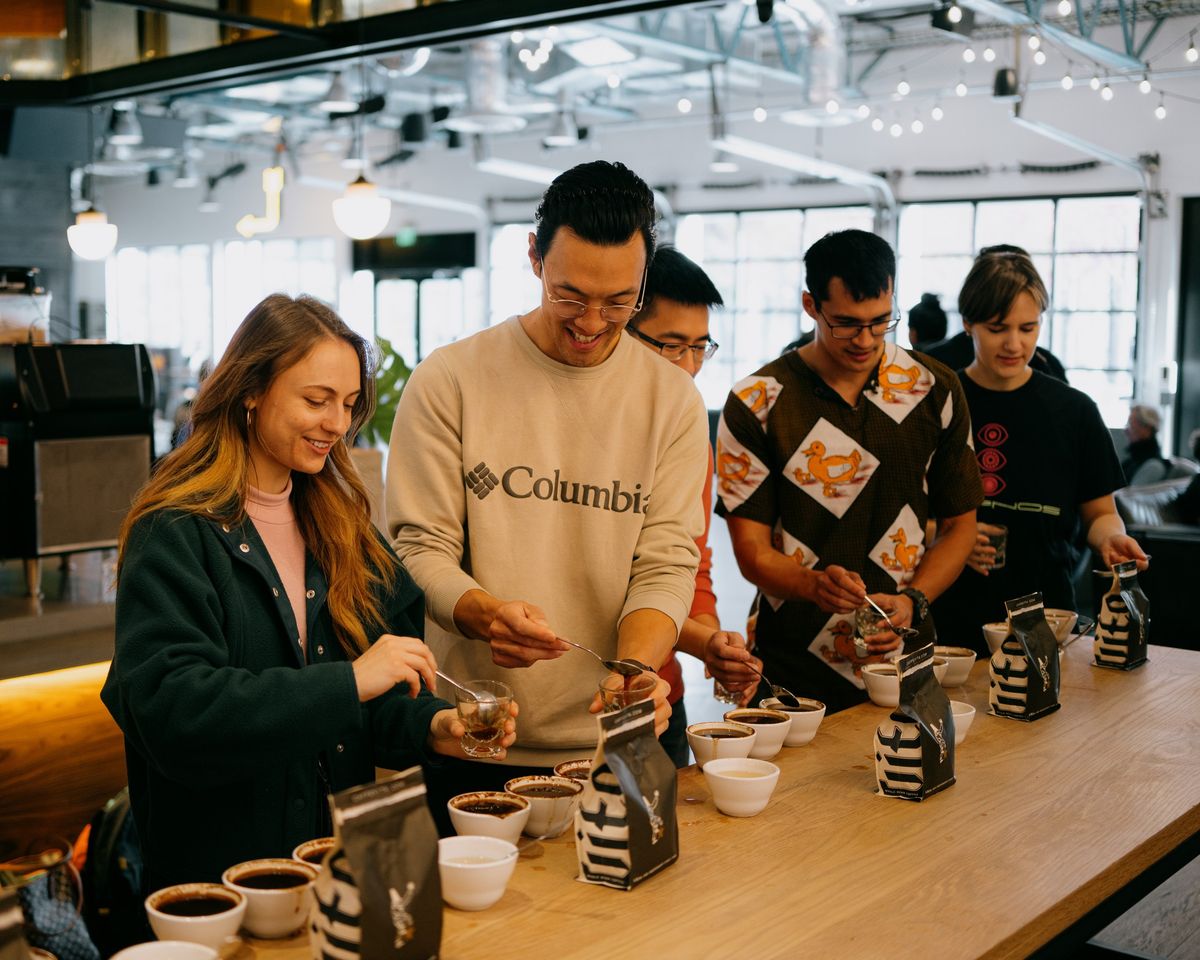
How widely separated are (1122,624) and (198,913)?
6.91 ft

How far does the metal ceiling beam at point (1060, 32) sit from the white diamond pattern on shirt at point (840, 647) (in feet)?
23.4

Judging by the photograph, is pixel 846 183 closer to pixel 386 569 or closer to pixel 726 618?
pixel 726 618

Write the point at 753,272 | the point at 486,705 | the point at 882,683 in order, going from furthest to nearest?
the point at 753,272 → the point at 882,683 → the point at 486,705

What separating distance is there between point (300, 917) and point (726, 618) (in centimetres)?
641

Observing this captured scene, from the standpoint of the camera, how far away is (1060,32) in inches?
380

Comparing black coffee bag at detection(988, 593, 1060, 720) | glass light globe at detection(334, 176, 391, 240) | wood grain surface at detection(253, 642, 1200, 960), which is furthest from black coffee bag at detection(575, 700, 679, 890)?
glass light globe at detection(334, 176, 391, 240)

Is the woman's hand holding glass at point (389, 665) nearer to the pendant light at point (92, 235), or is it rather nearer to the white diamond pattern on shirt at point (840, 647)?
the white diamond pattern on shirt at point (840, 647)

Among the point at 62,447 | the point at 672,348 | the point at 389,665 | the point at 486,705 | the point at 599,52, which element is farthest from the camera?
the point at 599,52

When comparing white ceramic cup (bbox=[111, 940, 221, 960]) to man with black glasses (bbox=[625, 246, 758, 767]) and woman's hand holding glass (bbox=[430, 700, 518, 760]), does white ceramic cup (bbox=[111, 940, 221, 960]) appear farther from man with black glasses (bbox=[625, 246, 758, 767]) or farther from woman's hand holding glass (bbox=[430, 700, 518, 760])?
man with black glasses (bbox=[625, 246, 758, 767])

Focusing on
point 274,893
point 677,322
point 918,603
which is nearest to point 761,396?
point 677,322

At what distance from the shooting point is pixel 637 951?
1423 mm

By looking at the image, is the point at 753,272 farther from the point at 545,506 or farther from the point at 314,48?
the point at 545,506

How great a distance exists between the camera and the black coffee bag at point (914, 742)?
6.41 ft

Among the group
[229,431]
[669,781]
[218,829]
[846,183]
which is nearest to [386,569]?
[229,431]
